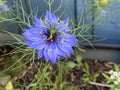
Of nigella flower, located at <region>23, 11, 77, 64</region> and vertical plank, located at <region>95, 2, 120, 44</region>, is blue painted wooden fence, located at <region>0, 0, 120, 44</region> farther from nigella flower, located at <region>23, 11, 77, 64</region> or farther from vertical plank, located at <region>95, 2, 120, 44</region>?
nigella flower, located at <region>23, 11, 77, 64</region>

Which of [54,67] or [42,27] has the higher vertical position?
[42,27]

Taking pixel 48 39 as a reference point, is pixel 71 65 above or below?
below

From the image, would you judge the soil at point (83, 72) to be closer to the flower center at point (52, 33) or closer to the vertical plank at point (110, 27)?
the vertical plank at point (110, 27)

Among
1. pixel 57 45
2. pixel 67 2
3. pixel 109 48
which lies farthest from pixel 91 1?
pixel 57 45

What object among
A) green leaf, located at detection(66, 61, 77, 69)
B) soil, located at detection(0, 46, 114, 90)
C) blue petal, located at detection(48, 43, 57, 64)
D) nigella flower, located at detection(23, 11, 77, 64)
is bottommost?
soil, located at detection(0, 46, 114, 90)

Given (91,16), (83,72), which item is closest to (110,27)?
(91,16)

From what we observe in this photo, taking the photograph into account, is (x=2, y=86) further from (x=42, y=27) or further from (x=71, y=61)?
(x=42, y=27)

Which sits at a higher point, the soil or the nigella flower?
the nigella flower

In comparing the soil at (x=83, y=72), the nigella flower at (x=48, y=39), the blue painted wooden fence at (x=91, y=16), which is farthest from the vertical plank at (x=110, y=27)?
the nigella flower at (x=48, y=39)

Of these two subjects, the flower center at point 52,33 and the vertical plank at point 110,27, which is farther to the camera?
the vertical plank at point 110,27

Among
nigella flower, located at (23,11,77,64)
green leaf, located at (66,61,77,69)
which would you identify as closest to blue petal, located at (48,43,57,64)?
nigella flower, located at (23,11,77,64)

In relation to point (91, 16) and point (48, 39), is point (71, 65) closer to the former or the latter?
point (91, 16)
